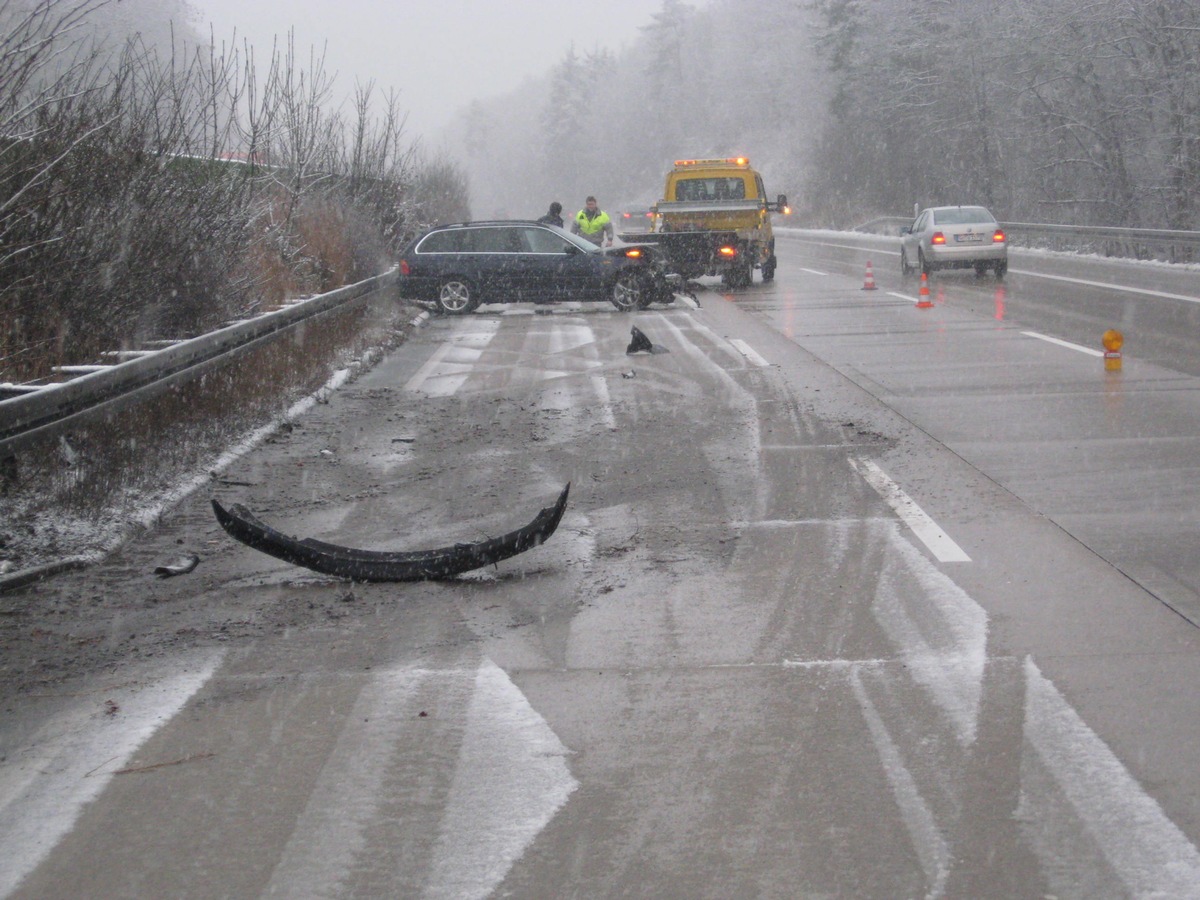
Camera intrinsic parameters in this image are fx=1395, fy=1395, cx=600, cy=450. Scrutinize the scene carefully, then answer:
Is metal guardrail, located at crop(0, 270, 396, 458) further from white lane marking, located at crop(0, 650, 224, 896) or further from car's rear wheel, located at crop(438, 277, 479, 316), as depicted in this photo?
car's rear wheel, located at crop(438, 277, 479, 316)

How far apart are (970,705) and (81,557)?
4595mm

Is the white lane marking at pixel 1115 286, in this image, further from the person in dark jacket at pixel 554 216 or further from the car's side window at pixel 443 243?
the car's side window at pixel 443 243

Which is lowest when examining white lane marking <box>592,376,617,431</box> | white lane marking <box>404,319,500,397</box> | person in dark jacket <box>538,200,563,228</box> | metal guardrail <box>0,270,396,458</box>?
white lane marking <box>404,319,500,397</box>

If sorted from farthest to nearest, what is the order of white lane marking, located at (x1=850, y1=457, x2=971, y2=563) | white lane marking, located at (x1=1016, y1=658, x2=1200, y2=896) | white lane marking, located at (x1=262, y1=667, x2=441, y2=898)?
white lane marking, located at (x1=850, y1=457, x2=971, y2=563) → white lane marking, located at (x1=262, y1=667, x2=441, y2=898) → white lane marking, located at (x1=1016, y1=658, x2=1200, y2=896)

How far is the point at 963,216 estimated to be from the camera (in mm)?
28000

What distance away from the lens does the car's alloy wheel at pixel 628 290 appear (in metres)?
23.2

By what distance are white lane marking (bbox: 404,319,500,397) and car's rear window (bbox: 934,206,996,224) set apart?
10.8m

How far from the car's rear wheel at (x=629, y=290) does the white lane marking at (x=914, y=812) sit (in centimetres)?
1870

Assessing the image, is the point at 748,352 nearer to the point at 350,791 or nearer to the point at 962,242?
the point at 962,242

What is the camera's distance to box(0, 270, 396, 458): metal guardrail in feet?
23.8

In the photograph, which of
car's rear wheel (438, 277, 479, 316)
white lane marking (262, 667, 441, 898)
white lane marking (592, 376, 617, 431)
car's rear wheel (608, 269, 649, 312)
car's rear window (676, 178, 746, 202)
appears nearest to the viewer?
white lane marking (262, 667, 441, 898)

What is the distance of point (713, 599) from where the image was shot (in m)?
6.30

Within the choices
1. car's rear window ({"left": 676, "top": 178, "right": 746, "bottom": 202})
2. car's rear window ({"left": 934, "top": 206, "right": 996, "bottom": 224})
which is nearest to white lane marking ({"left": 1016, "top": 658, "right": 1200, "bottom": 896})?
car's rear window ({"left": 934, "top": 206, "right": 996, "bottom": 224})

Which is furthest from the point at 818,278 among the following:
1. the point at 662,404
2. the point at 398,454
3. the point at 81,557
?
the point at 81,557
